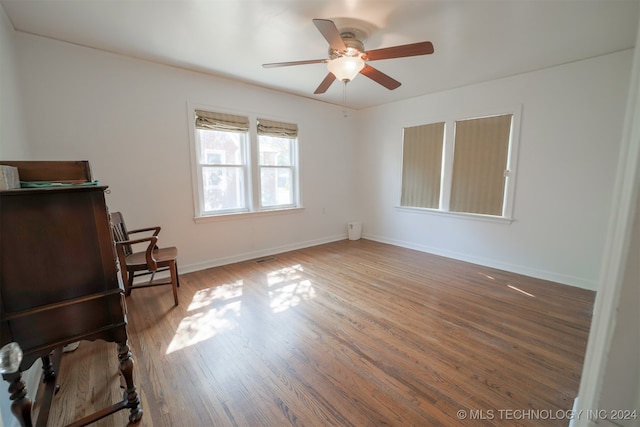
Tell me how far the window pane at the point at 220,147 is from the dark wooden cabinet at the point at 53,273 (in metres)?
2.50

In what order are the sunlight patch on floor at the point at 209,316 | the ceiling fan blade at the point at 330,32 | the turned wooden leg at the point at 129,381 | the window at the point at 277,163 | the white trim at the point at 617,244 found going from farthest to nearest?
1. the window at the point at 277,163
2. the sunlight patch on floor at the point at 209,316
3. the ceiling fan blade at the point at 330,32
4. the turned wooden leg at the point at 129,381
5. the white trim at the point at 617,244

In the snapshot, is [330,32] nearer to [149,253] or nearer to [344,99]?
[149,253]

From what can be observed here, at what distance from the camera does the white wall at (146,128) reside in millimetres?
2559

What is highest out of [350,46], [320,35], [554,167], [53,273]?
[320,35]

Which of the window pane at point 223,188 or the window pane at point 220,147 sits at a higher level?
the window pane at point 220,147

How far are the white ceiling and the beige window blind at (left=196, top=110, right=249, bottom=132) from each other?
0.57 m

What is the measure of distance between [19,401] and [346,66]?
2.86 meters

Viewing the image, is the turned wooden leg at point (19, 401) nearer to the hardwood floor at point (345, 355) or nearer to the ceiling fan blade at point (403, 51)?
the hardwood floor at point (345, 355)

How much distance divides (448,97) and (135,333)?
487 centimetres

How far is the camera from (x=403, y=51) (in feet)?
6.77

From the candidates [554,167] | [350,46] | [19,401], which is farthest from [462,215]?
[19,401]

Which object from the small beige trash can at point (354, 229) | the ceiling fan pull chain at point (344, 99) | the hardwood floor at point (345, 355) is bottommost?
the hardwood floor at point (345, 355)

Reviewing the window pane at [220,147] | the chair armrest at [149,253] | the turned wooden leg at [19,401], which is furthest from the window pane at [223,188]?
the turned wooden leg at [19,401]

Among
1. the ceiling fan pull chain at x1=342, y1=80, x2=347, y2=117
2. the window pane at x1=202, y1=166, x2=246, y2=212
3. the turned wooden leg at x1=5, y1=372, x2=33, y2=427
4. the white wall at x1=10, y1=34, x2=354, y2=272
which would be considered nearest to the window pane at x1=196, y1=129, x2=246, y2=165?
the window pane at x1=202, y1=166, x2=246, y2=212
